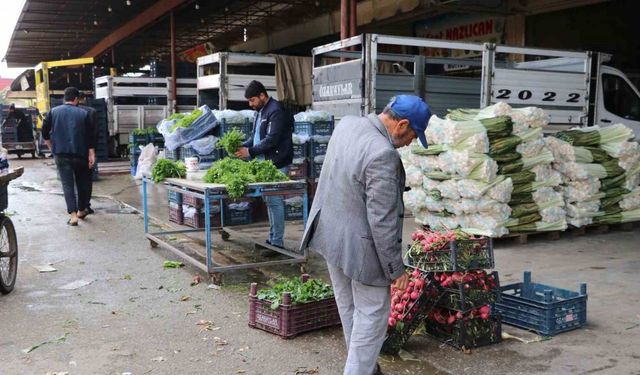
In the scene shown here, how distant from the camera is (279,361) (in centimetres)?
452

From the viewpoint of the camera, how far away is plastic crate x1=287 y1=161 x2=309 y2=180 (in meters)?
10.0

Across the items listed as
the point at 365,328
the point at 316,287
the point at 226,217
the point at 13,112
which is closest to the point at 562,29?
the point at 226,217

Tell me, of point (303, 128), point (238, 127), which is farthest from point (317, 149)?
point (238, 127)

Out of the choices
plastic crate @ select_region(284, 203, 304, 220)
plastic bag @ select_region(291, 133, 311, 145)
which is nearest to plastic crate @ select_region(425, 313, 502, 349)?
plastic crate @ select_region(284, 203, 304, 220)

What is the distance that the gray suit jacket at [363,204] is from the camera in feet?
11.1

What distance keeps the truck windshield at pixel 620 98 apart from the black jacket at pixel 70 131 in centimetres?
893

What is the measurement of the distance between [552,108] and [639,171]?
6.51ft

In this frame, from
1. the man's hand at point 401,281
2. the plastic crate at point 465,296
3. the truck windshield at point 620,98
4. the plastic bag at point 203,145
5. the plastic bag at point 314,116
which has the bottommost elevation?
the plastic crate at point 465,296

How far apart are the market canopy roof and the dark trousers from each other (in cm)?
1219

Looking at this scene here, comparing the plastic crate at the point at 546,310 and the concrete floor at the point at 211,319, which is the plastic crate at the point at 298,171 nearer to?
the concrete floor at the point at 211,319

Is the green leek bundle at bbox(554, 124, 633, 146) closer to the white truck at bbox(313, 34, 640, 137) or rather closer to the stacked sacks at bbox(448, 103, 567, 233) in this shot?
the stacked sacks at bbox(448, 103, 567, 233)

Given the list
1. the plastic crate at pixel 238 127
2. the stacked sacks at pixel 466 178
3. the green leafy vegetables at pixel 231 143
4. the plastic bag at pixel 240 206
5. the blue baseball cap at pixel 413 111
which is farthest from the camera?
the plastic crate at pixel 238 127

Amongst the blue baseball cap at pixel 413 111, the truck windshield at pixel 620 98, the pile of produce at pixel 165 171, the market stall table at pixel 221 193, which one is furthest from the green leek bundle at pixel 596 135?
the blue baseball cap at pixel 413 111

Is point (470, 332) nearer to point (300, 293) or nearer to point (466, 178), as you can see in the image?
point (300, 293)
